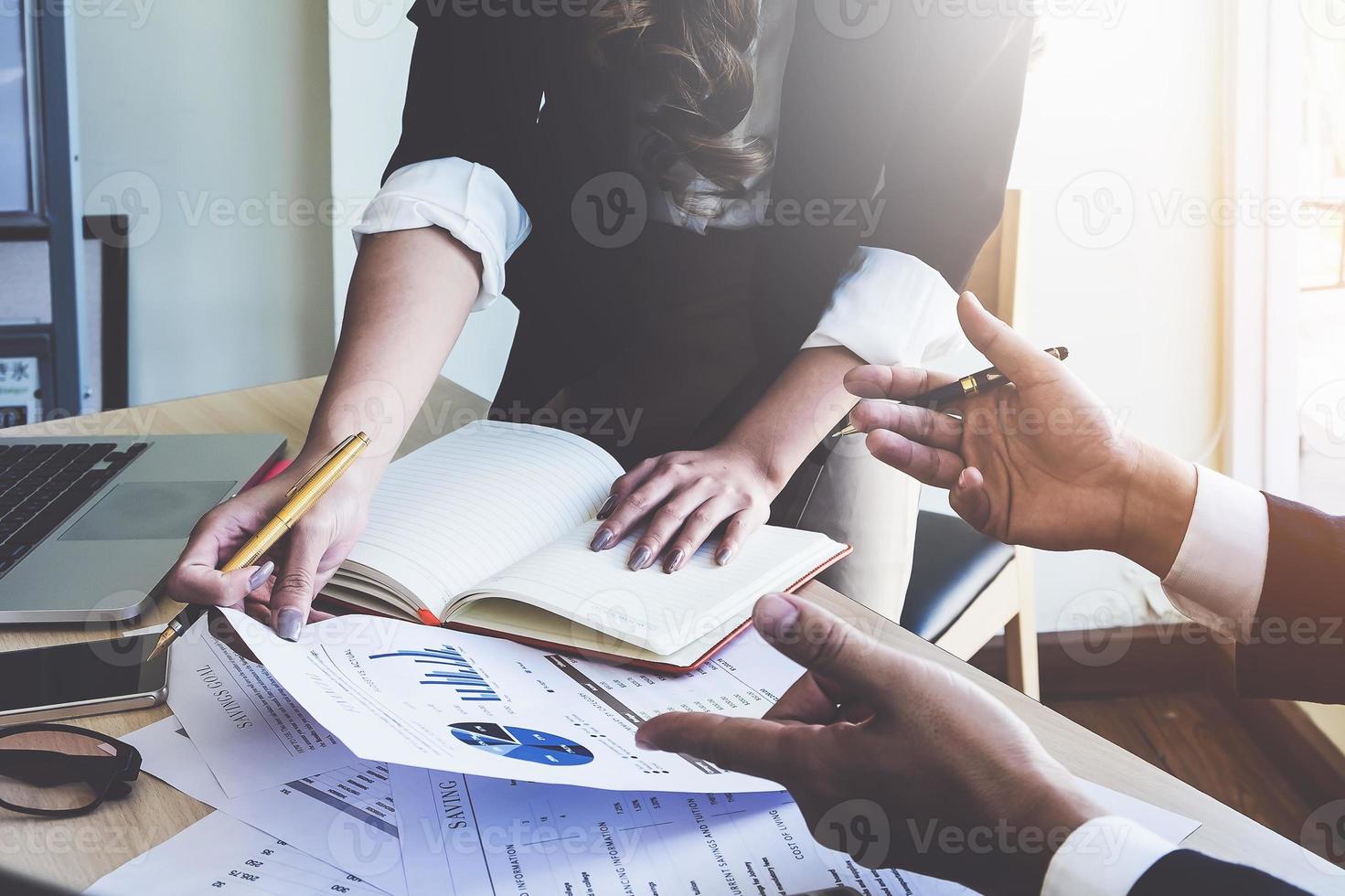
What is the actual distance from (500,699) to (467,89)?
0.67m

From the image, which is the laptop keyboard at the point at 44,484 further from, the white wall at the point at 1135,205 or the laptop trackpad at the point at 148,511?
the white wall at the point at 1135,205

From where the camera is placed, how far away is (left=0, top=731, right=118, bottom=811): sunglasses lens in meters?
0.43

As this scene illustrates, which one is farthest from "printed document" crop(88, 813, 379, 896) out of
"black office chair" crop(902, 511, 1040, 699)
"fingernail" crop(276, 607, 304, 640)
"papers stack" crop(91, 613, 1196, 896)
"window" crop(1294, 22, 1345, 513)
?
"window" crop(1294, 22, 1345, 513)

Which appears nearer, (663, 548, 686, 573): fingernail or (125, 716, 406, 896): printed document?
(125, 716, 406, 896): printed document

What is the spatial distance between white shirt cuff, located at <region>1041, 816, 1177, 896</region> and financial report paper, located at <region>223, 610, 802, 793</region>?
130mm

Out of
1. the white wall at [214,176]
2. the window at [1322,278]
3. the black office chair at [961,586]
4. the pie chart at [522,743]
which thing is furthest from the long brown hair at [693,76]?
the window at [1322,278]

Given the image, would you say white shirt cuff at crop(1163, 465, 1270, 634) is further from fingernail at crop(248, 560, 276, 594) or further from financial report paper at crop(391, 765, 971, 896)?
fingernail at crop(248, 560, 276, 594)

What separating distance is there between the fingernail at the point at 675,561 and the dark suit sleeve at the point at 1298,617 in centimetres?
36

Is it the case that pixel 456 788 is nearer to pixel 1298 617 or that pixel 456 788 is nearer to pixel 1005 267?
pixel 1298 617

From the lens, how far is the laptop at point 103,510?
2.01 feet

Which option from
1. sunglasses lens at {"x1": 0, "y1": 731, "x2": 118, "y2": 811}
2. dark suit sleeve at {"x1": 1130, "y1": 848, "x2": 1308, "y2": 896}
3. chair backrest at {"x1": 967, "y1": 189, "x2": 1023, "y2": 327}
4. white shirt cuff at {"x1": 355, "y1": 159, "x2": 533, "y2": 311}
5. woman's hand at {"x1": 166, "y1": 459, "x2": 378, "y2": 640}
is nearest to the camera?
dark suit sleeve at {"x1": 1130, "y1": 848, "x2": 1308, "y2": 896}

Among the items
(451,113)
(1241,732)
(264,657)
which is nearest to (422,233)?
(451,113)

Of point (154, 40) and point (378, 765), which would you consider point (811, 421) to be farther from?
point (154, 40)

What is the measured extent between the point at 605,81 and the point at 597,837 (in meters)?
0.81
